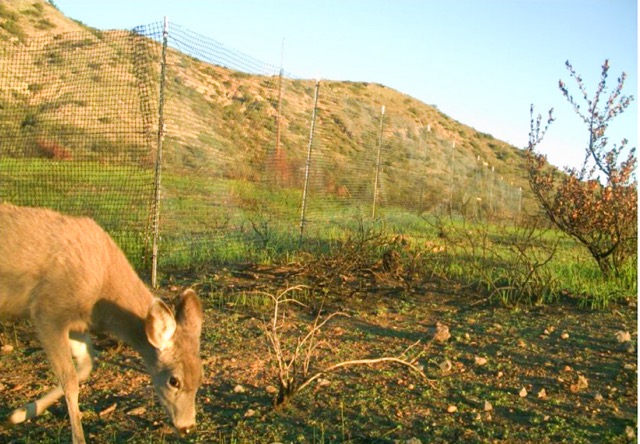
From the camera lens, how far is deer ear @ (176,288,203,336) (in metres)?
4.77

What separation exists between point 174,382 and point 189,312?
1.60 ft

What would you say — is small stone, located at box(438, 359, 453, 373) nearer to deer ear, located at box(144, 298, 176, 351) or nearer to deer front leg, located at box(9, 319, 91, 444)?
deer ear, located at box(144, 298, 176, 351)

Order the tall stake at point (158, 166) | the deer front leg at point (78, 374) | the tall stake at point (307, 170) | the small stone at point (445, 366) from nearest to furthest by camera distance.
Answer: the deer front leg at point (78, 374) → the small stone at point (445, 366) → the tall stake at point (158, 166) → the tall stake at point (307, 170)

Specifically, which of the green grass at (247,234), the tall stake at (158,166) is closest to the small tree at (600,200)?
the green grass at (247,234)

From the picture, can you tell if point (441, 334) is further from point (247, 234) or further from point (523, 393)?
point (247, 234)

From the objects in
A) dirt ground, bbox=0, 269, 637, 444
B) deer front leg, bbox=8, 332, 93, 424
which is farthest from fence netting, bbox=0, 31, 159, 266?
deer front leg, bbox=8, 332, 93, 424

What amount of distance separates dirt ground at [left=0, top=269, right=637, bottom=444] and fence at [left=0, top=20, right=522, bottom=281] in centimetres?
282

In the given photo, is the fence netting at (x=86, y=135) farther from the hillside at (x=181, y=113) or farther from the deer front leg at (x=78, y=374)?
the deer front leg at (x=78, y=374)

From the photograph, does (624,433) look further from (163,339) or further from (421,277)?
(421,277)

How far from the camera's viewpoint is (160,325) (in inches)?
181

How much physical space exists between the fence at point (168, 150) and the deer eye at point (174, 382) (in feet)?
15.0

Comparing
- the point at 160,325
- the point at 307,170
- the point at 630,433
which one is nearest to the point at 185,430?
the point at 160,325

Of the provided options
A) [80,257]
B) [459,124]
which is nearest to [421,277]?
[80,257]

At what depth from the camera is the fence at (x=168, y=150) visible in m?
10.5
